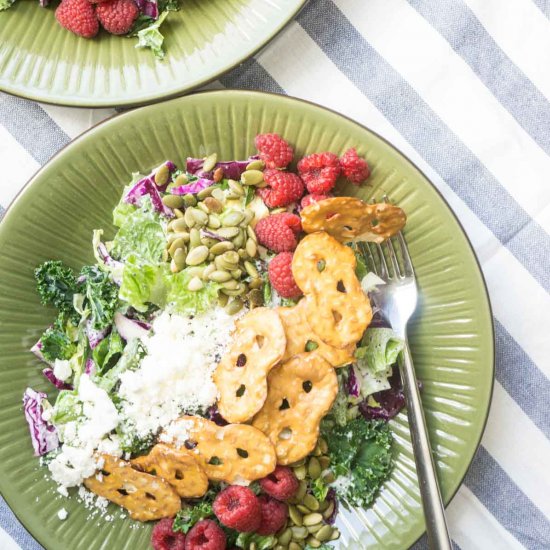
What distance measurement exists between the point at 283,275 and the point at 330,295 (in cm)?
13

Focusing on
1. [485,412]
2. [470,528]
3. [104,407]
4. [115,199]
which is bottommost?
[470,528]

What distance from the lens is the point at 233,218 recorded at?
1.67m

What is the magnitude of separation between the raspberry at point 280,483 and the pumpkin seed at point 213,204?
0.66 m

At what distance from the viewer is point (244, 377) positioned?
1.57 m

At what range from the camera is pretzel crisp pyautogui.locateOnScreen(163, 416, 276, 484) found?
1.58 metres

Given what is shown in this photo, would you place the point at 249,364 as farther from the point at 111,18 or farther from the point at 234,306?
the point at 111,18

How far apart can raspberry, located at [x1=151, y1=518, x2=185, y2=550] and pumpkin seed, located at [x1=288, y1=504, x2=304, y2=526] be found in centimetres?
27

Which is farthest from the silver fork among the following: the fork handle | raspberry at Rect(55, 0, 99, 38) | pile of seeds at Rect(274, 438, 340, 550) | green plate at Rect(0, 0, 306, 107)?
raspberry at Rect(55, 0, 99, 38)

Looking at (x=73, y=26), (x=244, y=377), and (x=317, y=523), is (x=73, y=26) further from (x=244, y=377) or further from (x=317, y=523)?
(x=317, y=523)

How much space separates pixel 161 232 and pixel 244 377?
449mm

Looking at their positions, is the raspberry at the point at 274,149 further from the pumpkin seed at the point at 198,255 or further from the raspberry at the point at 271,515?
the raspberry at the point at 271,515

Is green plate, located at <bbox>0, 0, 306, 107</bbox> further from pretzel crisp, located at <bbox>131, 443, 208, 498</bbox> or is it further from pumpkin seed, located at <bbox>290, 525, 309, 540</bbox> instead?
pumpkin seed, located at <bbox>290, 525, 309, 540</bbox>

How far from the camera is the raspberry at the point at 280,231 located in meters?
1.63

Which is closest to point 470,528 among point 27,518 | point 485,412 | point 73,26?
point 485,412
